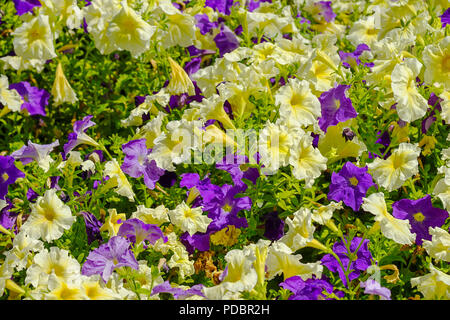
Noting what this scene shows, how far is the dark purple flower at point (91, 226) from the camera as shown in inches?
103

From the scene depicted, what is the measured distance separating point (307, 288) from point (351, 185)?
0.67 meters

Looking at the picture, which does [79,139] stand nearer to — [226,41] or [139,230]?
[139,230]

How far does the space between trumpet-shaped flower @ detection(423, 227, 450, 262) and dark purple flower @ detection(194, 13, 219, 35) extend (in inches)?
75.2

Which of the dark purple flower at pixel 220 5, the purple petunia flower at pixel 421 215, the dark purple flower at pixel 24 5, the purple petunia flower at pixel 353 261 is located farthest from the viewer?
the dark purple flower at pixel 220 5

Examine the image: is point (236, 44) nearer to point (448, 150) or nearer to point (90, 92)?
point (90, 92)

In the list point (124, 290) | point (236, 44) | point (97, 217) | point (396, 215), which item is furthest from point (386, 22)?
point (124, 290)

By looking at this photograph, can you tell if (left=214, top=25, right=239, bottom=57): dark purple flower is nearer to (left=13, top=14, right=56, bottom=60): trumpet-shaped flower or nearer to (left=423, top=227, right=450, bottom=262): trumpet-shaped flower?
(left=13, top=14, right=56, bottom=60): trumpet-shaped flower

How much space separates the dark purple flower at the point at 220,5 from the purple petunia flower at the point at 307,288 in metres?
2.21

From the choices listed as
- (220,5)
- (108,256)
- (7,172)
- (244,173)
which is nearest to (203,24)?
(220,5)

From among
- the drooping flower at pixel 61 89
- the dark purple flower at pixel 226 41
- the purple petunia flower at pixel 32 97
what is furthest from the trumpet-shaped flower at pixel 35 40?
the dark purple flower at pixel 226 41

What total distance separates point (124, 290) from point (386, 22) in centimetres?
227

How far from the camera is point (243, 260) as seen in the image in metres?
2.14

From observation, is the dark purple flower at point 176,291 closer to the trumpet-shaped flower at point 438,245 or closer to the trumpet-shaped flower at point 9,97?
the trumpet-shaped flower at point 438,245

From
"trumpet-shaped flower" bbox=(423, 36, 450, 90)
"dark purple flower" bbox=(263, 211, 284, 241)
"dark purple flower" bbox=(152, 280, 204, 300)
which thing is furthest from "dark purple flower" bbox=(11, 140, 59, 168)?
"trumpet-shaped flower" bbox=(423, 36, 450, 90)
